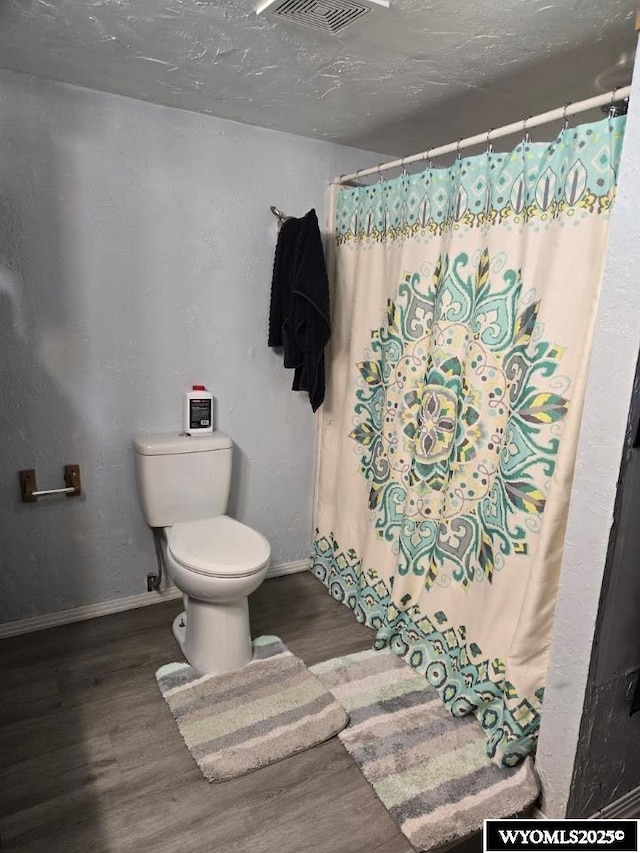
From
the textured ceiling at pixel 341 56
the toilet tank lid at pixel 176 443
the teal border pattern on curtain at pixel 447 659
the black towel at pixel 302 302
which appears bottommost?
the teal border pattern on curtain at pixel 447 659

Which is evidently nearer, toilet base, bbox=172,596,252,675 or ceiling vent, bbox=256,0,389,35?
ceiling vent, bbox=256,0,389,35

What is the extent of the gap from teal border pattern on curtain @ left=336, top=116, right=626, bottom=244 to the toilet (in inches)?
44.0

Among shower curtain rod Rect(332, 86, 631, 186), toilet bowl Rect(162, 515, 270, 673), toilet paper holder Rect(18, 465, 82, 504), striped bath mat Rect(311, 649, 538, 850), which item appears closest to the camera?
shower curtain rod Rect(332, 86, 631, 186)

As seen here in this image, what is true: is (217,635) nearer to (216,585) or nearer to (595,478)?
(216,585)

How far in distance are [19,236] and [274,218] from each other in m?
1.00

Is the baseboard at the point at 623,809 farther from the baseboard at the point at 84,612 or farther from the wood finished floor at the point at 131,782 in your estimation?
the baseboard at the point at 84,612

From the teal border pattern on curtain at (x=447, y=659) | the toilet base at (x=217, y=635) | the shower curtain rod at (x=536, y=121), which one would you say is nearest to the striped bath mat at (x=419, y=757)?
the teal border pattern on curtain at (x=447, y=659)

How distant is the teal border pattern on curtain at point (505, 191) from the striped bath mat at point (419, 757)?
157 centimetres

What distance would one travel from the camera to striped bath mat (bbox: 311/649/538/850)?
4.94 ft

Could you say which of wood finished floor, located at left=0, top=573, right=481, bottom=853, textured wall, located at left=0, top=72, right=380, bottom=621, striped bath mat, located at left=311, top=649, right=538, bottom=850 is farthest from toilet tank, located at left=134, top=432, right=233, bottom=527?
striped bath mat, located at left=311, top=649, right=538, bottom=850

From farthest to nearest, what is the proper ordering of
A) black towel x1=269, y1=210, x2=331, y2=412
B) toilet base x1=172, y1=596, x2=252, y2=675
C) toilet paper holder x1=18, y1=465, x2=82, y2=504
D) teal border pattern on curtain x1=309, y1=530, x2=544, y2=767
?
1. black towel x1=269, y1=210, x2=331, y2=412
2. toilet paper holder x1=18, y1=465, x2=82, y2=504
3. toilet base x1=172, y1=596, x2=252, y2=675
4. teal border pattern on curtain x1=309, y1=530, x2=544, y2=767

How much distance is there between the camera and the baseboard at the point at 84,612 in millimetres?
2191

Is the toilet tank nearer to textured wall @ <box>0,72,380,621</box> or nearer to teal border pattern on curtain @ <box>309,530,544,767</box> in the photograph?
textured wall @ <box>0,72,380,621</box>

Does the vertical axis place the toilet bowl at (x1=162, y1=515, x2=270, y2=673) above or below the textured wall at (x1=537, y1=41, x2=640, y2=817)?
below
